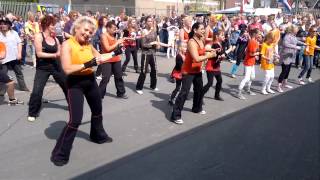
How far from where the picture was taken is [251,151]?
5.31 meters

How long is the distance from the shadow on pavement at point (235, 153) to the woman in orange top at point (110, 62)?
2.53m

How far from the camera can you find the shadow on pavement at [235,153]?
4551 millimetres

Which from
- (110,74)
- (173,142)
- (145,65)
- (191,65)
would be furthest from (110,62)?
(173,142)

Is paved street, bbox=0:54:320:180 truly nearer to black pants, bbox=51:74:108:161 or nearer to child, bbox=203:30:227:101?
black pants, bbox=51:74:108:161

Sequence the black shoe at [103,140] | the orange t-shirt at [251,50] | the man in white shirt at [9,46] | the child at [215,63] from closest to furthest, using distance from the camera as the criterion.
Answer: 1. the black shoe at [103,140]
2. the child at [215,63]
3. the man in white shirt at [9,46]
4. the orange t-shirt at [251,50]

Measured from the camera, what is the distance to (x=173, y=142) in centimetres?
565

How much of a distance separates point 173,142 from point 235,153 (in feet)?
3.11

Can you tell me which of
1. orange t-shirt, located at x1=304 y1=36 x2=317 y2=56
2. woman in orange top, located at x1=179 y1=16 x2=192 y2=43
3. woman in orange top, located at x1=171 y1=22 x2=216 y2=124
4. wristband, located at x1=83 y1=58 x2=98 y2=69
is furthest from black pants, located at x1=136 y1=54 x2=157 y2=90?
orange t-shirt, located at x1=304 y1=36 x2=317 y2=56

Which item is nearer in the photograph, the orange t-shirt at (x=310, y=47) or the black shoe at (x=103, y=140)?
the black shoe at (x=103, y=140)

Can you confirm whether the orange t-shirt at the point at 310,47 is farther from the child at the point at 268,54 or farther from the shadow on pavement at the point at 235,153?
the shadow on pavement at the point at 235,153

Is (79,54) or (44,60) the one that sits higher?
(79,54)

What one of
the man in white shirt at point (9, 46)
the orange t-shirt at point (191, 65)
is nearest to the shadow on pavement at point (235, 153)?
the orange t-shirt at point (191, 65)

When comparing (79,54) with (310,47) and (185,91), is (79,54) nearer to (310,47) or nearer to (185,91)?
(185,91)

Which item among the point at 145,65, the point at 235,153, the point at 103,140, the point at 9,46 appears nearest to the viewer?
the point at 235,153
